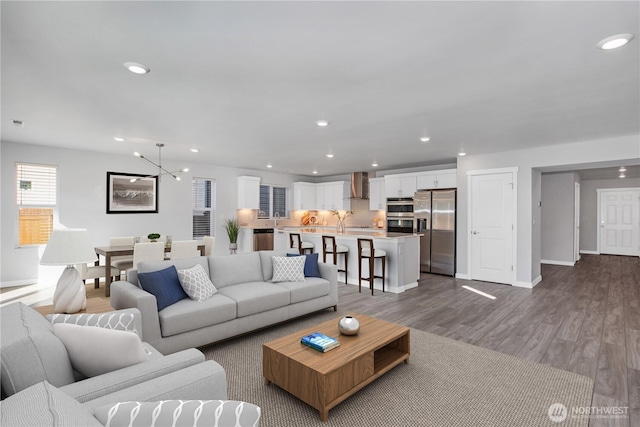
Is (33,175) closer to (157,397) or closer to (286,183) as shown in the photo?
(286,183)

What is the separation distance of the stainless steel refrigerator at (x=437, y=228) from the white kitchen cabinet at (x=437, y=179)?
0.15 meters

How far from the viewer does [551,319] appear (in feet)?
13.6

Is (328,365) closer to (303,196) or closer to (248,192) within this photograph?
(248,192)

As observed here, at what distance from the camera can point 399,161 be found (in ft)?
24.4

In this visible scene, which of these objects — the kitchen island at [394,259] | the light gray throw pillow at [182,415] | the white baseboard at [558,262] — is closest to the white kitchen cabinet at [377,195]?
the kitchen island at [394,259]

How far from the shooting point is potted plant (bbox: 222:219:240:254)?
27.6 ft

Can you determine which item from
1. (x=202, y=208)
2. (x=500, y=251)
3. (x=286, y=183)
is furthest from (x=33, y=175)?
(x=500, y=251)

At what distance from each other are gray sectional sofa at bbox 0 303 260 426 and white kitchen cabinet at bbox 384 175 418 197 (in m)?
6.60

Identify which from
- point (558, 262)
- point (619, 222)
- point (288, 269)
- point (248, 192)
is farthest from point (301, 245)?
point (619, 222)

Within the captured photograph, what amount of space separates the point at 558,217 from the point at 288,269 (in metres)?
7.97

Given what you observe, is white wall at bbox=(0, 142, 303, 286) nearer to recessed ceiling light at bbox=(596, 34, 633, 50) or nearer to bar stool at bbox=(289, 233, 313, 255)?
bar stool at bbox=(289, 233, 313, 255)

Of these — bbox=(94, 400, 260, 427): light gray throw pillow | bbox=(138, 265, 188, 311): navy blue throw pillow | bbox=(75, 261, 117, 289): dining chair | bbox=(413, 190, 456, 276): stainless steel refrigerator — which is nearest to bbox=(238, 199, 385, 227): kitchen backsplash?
bbox=(413, 190, 456, 276): stainless steel refrigerator

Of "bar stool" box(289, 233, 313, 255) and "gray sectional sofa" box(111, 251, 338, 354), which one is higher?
"bar stool" box(289, 233, 313, 255)

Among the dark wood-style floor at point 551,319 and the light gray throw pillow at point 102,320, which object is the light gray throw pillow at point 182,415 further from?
the dark wood-style floor at point 551,319
